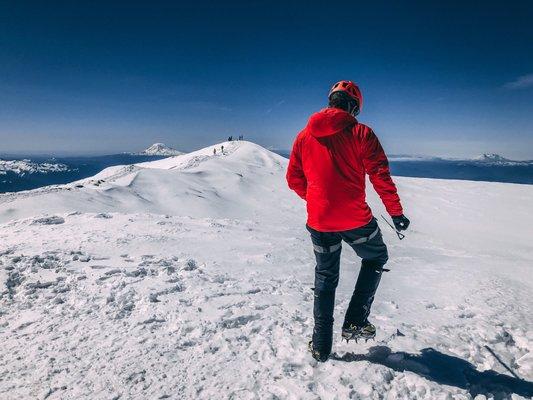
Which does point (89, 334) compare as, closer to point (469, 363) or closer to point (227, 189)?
point (469, 363)

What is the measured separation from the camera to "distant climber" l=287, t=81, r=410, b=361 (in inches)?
121

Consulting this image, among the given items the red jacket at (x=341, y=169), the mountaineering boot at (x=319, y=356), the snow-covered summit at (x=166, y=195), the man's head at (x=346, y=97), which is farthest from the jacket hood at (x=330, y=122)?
the snow-covered summit at (x=166, y=195)

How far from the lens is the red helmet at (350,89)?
3.26m

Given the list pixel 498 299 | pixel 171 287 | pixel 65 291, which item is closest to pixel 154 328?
pixel 171 287

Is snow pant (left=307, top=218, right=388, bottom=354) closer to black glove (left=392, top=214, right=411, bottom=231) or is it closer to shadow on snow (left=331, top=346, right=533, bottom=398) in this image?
black glove (left=392, top=214, right=411, bottom=231)

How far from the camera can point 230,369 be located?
10.4 feet

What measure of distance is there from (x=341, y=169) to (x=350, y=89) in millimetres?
813

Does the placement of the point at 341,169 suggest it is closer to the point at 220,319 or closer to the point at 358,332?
the point at 358,332

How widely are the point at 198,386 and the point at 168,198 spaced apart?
47.8 feet

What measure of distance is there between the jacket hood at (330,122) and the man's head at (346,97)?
192 millimetres

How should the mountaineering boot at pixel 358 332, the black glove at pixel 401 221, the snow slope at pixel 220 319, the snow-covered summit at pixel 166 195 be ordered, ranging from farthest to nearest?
the snow-covered summit at pixel 166 195 → the mountaineering boot at pixel 358 332 → the black glove at pixel 401 221 → the snow slope at pixel 220 319

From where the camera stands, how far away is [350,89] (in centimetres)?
327

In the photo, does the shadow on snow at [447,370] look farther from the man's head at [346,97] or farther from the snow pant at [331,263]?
the man's head at [346,97]

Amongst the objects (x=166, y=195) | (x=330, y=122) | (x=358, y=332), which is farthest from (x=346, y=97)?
(x=166, y=195)
